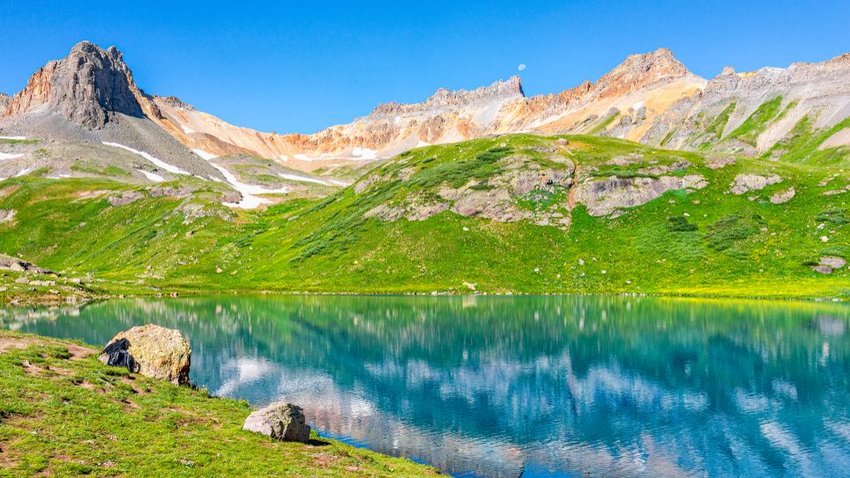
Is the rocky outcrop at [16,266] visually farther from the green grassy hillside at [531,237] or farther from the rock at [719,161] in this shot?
the rock at [719,161]

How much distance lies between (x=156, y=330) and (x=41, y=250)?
196 meters

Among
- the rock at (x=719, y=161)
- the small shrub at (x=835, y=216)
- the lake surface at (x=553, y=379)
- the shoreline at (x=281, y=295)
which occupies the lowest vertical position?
the lake surface at (x=553, y=379)

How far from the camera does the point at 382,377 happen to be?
47406 millimetres

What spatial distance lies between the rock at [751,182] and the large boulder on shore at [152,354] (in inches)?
5530

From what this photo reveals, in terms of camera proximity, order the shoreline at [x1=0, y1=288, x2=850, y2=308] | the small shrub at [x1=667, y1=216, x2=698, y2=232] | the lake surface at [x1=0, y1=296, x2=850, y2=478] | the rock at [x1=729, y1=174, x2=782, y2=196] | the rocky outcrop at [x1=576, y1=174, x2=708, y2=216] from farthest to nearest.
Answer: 1. the rocky outcrop at [x1=576, y1=174, x2=708, y2=216]
2. the rock at [x1=729, y1=174, x2=782, y2=196]
3. the small shrub at [x1=667, y1=216, x2=698, y2=232]
4. the shoreline at [x1=0, y1=288, x2=850, y2=308]
5. the lake surface at [x1=0, y1=296, x2=850, y2=478]

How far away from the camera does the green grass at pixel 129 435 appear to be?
19688 mm

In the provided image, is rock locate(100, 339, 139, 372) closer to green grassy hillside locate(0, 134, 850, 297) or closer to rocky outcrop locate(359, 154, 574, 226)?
green grassy hillside locate(0, 134, 850, 297)

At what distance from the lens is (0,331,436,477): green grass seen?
19688mm

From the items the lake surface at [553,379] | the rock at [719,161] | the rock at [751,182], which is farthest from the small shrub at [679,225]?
the lake surface at [553,379]

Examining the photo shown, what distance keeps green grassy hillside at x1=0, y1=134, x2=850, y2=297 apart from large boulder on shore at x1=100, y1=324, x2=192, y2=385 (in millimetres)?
83520

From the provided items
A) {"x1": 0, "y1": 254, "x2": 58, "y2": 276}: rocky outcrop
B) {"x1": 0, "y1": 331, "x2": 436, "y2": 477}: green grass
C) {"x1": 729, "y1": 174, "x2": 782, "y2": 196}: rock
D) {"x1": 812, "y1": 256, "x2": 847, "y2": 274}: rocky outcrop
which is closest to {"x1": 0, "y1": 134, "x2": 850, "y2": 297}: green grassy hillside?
{"x1": 812, "y1": 256, "x2": 847, "y2": 274}: rocky outcrop

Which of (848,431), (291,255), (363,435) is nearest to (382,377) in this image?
(363,435)

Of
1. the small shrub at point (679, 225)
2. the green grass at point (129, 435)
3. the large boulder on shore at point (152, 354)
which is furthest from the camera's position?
the small shrub at point (679, 225)

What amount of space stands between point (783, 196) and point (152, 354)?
144008mm
